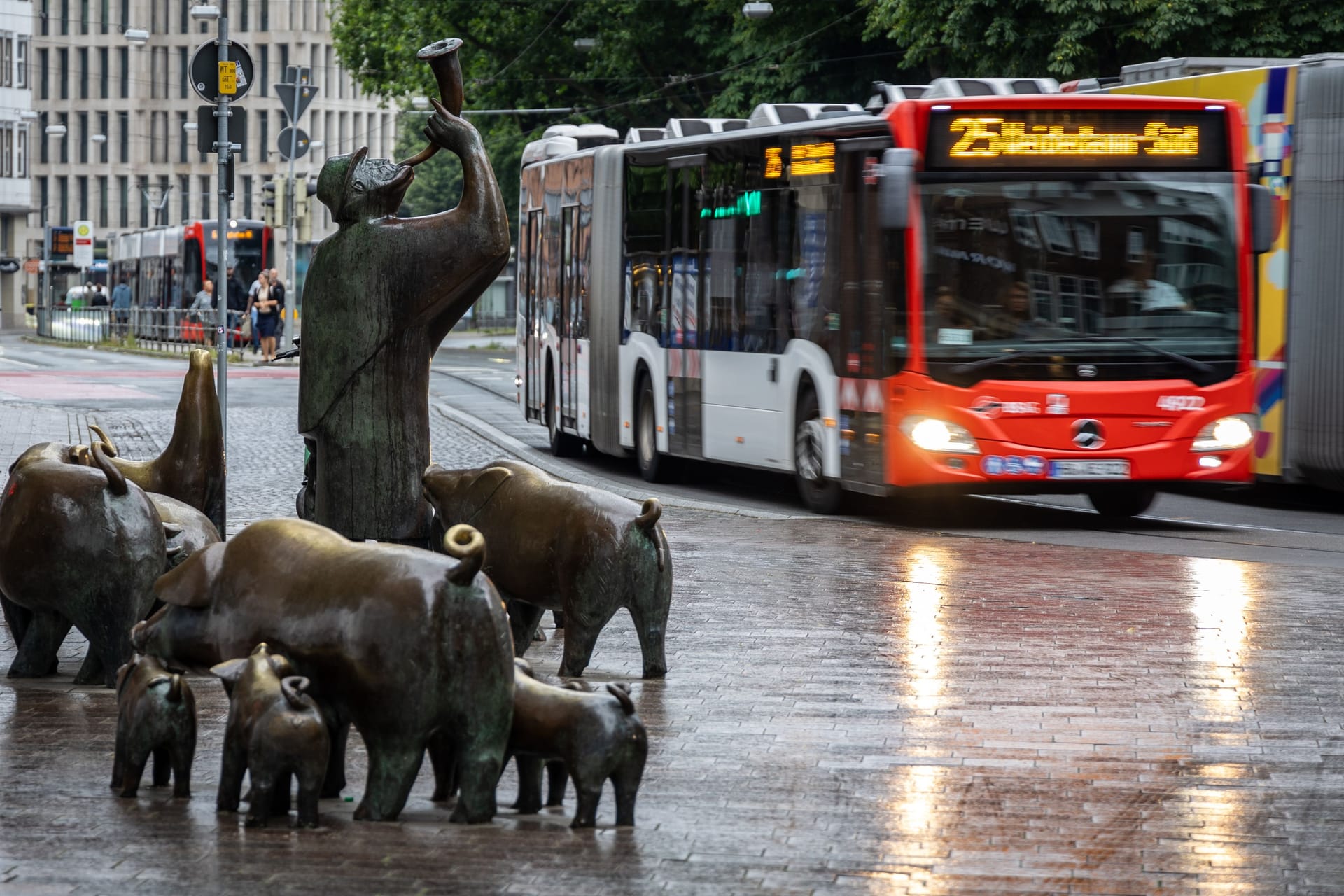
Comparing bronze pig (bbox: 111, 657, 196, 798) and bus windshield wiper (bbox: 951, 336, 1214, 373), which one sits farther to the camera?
bus windshield wiper (bbox: 951, 336, 1214, 373)

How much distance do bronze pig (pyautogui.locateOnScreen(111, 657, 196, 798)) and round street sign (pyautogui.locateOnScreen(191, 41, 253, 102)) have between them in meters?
11.8

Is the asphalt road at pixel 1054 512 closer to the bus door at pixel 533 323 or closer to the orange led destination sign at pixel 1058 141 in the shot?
the bus door at pixel 533 323

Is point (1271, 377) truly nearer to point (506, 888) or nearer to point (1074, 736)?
point (1074, 736)

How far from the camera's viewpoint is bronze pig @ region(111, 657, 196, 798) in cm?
660

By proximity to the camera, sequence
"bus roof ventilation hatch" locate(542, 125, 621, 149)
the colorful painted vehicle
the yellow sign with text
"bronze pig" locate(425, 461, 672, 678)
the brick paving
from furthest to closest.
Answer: "bus roof ventilation hatch" locate(542, 125, 621, 149)
the yellow sign with text
the colorful painted vehicle
"bronze pig" locate(425, 461, 672, 678)
the brick paving

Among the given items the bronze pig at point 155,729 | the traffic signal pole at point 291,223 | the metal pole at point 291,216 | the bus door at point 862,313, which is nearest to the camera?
the bronze pig at point 155,729

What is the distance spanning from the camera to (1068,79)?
1208 inches

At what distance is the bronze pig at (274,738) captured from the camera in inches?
241

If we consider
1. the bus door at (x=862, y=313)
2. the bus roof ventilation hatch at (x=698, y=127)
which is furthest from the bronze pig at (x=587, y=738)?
the bus roof ventilation hatch at (x=698, y=127)

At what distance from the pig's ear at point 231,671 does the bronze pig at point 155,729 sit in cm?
26

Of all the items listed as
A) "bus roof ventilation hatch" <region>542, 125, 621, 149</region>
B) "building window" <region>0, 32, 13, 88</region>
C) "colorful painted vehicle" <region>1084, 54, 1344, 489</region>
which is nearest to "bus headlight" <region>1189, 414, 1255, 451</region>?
"colorful painted vehicle" <region>1084, 54, 1344, 489</region>

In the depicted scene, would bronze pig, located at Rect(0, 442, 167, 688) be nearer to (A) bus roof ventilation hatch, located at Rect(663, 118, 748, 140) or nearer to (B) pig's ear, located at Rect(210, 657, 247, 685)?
(B) pig's ear, located at Rect(210, 657, 247, 685)

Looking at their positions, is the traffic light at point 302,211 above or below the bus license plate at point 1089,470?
above

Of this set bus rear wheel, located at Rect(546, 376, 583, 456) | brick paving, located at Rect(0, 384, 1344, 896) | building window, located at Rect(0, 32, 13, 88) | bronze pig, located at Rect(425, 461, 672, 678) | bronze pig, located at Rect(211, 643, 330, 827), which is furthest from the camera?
building window, located at Rect(0, 32, 13, 88)
